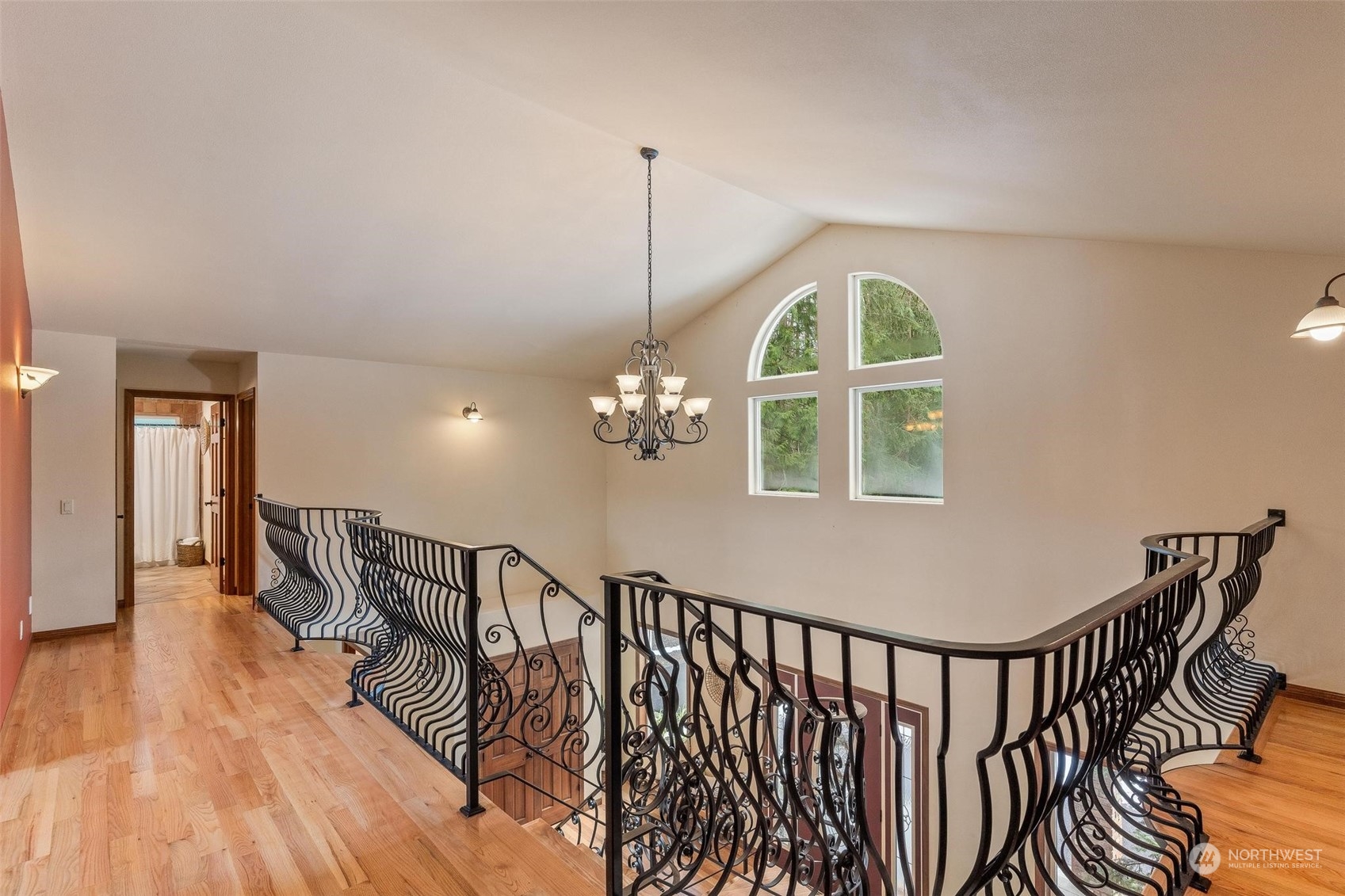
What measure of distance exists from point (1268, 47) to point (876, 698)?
478 centimetres

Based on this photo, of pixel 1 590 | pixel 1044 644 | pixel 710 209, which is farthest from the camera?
pixel 710 209

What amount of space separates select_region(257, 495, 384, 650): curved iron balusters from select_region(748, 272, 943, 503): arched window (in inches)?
146

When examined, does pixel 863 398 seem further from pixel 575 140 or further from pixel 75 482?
pixel 75 482

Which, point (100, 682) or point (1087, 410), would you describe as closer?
point (100, 682)

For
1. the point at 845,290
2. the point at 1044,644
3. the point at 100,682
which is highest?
the point at 845,290

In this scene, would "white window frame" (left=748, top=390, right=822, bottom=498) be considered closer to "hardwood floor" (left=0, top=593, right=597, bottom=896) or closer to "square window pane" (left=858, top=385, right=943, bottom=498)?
"square window pane" (left=858, top=385, right=943, bottom=498)

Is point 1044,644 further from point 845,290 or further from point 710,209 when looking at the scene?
point 845,290

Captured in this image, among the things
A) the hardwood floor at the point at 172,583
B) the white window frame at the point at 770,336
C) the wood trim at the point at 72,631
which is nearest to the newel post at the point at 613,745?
the white window frame at the point at 770,336

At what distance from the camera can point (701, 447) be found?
721cm

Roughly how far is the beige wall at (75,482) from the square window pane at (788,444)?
565cm

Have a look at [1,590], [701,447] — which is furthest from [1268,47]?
[701,447]

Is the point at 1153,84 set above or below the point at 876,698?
above

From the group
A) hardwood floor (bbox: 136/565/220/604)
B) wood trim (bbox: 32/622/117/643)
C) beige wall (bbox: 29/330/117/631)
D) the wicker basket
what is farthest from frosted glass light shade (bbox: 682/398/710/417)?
the wicker basket

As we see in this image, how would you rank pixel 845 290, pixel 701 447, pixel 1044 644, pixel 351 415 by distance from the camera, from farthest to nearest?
pixel 701 447 → pixel 351 415 → pixel 845 290 → pixel 1044 644
